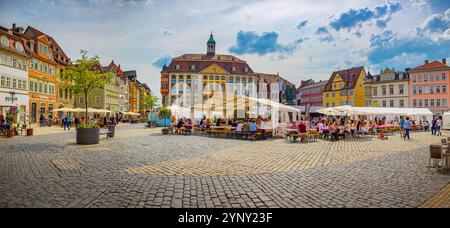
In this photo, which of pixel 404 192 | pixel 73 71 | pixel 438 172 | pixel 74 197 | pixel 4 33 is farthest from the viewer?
pixel 4 33

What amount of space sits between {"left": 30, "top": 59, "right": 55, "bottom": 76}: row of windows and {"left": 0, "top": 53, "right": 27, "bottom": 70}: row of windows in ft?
6.38

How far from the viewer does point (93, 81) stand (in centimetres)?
1591

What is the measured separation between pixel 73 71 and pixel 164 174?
1233cm

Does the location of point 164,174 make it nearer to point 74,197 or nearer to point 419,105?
point 74,197

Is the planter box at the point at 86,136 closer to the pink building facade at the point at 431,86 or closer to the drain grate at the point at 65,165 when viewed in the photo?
the drain grate at the point at 65,165

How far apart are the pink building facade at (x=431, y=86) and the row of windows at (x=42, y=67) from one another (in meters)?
70.3

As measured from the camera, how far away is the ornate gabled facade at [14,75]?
31.4m

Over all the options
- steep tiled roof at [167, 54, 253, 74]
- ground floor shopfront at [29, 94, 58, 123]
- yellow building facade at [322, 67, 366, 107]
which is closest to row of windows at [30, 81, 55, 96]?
ground floor shopfront at [29, 94, 58, 123]

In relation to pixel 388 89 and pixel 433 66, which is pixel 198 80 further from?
pixel 433 66

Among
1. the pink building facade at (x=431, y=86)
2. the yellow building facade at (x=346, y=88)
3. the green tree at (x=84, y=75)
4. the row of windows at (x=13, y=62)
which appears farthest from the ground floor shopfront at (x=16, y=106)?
the pink building facade at (x=431, y=86)

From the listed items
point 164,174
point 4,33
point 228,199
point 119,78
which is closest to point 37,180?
point 164,174

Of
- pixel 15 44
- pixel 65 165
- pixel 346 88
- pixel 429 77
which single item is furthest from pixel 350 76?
pixel 65 165

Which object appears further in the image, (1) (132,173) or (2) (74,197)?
(1) (132,173)

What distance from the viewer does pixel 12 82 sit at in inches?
1307
